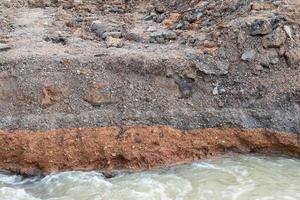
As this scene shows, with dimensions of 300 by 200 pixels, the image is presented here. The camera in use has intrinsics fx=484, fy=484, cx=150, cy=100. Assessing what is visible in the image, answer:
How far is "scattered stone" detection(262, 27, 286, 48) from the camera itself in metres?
6.69

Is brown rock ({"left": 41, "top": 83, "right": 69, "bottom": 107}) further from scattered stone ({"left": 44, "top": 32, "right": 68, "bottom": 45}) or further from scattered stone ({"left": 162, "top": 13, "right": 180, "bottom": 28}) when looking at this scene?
scattered stone ({"left": 162, "top": 13, "right": 180, "bottom": 28})

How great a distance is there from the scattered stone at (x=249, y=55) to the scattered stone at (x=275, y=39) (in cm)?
18

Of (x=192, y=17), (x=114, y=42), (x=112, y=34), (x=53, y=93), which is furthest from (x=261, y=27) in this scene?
(x=53, y=93)

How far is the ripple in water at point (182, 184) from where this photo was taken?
5.32 metres

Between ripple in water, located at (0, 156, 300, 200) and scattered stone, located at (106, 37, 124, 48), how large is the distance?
2.19 m

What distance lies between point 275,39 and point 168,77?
1597mm

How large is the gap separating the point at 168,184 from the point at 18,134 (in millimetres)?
1952

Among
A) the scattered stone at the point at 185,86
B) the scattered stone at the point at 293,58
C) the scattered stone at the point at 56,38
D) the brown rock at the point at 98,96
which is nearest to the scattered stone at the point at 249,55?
the scattered stone at the point at 293,58

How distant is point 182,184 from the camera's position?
5.55 m

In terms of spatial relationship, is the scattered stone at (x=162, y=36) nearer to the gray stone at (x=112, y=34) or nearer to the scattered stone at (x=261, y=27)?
the gray stone at (x=112, y=34)

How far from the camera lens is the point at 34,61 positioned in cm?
656

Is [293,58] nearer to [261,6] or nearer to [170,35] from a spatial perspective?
[261,6]

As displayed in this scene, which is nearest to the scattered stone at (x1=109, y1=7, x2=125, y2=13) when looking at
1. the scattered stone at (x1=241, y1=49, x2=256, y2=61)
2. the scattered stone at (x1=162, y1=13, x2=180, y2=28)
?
the scattered stone at (x1=162, y1=13, x2=180, y2=28)

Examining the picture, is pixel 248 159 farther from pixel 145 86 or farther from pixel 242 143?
pixel 145 86
